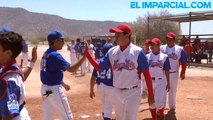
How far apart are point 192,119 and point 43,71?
14.7ft

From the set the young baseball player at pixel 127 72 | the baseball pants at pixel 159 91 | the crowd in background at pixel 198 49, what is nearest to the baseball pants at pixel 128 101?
the young baseball player at pixel 127 72

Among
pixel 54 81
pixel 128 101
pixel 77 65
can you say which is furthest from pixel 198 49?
pixel 77 65

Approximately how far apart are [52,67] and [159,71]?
10.4 ft

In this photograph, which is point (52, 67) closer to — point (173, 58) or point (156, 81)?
point (156, 81)

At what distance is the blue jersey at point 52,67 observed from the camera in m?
5.53

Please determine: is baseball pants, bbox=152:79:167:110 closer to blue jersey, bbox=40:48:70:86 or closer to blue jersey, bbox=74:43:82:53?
blue jersey, bbox=40:48:70:86

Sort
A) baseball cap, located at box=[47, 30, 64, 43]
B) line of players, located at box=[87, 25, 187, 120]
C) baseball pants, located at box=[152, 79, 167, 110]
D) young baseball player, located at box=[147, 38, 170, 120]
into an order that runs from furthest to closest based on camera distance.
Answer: baseball pants, located at box=[152, 79, 167, 110] < young baseball player, located at box=[147, 38, 170, 120] < baseball cap, located at box=[47, 30, 64, 43] < line of players, located at box=[87, 25, 187, 120]

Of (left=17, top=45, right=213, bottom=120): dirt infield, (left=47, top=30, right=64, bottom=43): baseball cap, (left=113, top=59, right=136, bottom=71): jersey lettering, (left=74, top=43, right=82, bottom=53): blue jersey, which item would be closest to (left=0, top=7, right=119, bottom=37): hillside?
(left=74, top=43, right=82, bottom=53): blue jersey

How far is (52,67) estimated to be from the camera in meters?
5.61

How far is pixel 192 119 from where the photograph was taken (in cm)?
866

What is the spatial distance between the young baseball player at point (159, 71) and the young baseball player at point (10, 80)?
5.31 m

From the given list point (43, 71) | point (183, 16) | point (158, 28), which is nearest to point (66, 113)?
point (43, 71)

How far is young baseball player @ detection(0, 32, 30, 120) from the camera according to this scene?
9.06 feet

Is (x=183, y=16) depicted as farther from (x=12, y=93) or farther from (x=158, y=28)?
(x=158, y=28)
